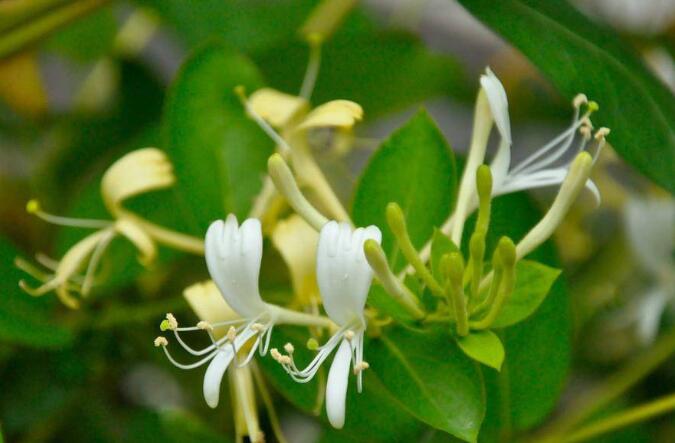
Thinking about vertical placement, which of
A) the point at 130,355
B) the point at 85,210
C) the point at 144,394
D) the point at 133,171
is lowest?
the point at 144,394

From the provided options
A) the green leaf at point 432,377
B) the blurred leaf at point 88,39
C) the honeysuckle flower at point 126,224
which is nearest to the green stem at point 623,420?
the green leaf at point 432,377

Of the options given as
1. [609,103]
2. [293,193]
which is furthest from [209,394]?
[609,103]

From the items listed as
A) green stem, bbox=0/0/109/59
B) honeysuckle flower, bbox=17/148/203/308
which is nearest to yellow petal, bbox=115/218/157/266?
honeysuckle flower, bbox=17/148/203/308

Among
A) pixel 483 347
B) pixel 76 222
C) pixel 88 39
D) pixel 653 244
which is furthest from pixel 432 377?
pixel 88 39

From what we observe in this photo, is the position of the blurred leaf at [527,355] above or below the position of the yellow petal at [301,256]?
below

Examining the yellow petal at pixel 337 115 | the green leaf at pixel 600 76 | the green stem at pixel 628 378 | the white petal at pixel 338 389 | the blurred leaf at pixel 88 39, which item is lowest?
the green stem at pixel 628 378

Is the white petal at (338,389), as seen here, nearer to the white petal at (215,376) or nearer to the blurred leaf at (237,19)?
the white petal at (215,376)

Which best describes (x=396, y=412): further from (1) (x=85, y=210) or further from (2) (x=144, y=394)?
(2) (x=144, y=394)
